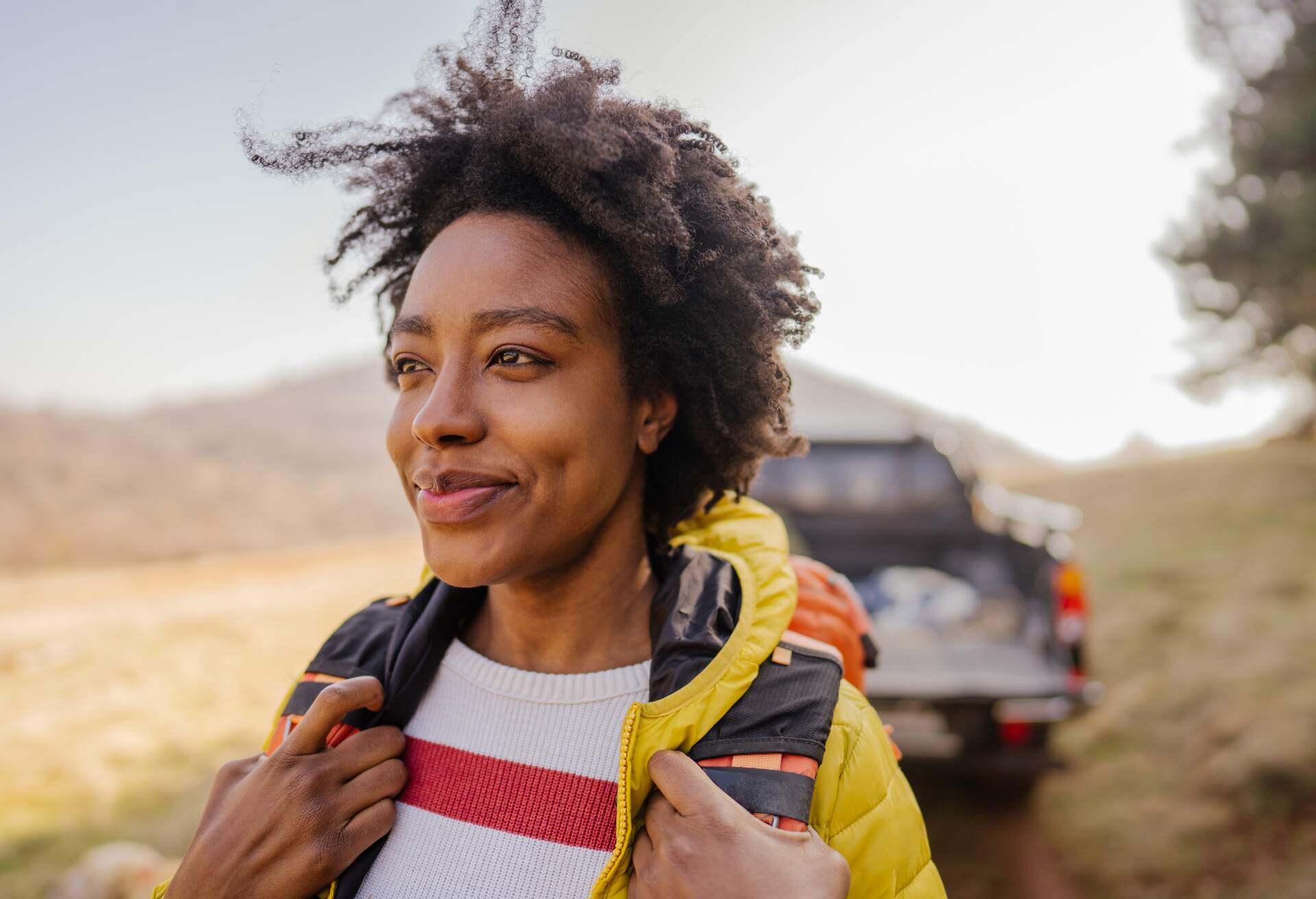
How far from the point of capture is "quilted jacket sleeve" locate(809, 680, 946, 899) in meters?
1.41

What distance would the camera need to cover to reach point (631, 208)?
1.65 metres

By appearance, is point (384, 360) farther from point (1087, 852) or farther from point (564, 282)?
point (1087, 852)

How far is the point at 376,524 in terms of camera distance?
17.9 m

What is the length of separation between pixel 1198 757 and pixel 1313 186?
4252 mm

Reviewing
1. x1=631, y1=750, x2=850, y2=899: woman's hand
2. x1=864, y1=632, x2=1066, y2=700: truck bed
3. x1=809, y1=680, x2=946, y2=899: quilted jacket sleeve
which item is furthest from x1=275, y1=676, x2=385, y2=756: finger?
x1=864, y1=632, x2=1066, y2=700: truck bed

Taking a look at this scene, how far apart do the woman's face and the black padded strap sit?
20.0 inches

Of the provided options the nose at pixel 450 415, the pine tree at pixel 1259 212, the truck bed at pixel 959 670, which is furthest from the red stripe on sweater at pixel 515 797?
the pine tree at pixel 1259 212

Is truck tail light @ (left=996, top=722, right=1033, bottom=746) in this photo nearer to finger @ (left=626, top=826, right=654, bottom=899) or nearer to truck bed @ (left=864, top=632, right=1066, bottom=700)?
truck bed @ (left=864, top=632, right=1066, bottom=700)

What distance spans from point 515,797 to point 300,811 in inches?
14.2

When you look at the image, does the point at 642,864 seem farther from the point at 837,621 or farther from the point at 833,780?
the point at 837,621

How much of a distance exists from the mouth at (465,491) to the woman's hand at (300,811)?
392 mm

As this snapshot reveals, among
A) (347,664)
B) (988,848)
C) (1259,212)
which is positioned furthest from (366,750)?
(1259,212)

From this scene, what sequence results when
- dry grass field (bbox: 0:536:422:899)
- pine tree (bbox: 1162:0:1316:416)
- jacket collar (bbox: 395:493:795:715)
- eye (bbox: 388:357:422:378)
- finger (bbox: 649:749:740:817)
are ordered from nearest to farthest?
→ finger (bbox: 649:749:740:817) < jacket collar (bbox: 395:493:795:715) < eye (bbox: 388:357:422:378) < dry grass field (bbox: 0:536:422:899) < pine tree (bbox: 1162:0:1316:416)

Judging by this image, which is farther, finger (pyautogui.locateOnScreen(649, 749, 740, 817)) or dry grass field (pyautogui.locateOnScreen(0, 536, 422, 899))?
dry grass field (pyautogui.locateOnScreen(0, 536, 422, 899))
